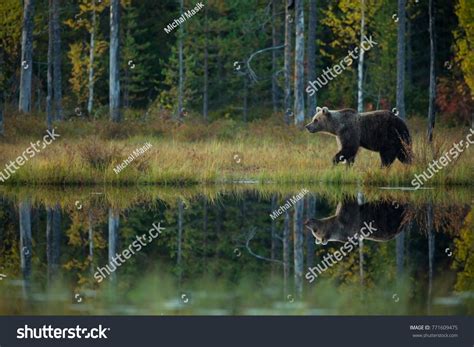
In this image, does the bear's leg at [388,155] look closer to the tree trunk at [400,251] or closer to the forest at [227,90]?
the forest at [227,90]

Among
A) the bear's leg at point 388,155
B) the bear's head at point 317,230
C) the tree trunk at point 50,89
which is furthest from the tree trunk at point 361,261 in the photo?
the tree trunk at point 50,89

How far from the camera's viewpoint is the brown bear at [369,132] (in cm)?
2048

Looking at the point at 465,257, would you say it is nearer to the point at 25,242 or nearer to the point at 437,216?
the point at 437,216

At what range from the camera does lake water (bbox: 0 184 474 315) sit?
9734 millimetres

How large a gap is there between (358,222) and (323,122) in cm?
677

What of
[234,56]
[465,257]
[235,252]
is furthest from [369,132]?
[234,56]

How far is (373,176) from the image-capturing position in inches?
784

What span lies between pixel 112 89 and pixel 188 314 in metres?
23.9

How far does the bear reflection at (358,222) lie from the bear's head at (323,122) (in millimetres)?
4460

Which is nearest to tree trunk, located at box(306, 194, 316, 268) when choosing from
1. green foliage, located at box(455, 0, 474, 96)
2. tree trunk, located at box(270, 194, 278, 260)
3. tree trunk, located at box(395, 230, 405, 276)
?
tree trunk, located at box(270, 194, 278, 260)

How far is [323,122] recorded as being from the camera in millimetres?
21078

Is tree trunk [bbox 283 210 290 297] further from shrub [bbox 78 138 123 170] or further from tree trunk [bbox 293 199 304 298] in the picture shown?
shrub [bbox 78 138 123 170]
